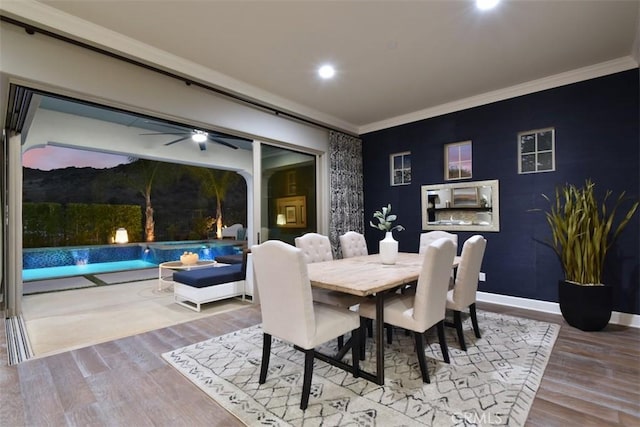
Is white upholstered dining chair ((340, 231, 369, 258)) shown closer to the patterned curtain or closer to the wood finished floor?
the patterned curtain

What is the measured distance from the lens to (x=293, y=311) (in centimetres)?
195

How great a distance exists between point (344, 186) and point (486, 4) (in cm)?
335

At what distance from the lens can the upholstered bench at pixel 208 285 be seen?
404cm

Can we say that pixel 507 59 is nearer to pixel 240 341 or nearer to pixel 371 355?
pixel 371 355

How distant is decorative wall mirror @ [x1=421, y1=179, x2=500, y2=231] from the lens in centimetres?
427

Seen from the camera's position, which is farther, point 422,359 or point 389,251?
→ point 389,251

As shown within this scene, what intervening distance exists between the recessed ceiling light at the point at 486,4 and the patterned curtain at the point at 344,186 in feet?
10.1

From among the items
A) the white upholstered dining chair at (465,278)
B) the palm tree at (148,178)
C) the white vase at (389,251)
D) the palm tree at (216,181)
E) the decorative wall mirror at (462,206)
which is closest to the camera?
the white upholstered dining chair at (465,278)

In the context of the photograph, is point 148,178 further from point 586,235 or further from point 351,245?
point 586,235

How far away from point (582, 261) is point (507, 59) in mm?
2272

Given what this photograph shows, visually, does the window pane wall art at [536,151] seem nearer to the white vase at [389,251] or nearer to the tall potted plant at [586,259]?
the tall potted plant at [586,259]

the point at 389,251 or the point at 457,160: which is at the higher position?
the point at 457,160

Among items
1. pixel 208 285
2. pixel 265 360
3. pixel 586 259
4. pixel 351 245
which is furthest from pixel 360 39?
pixel 208 285

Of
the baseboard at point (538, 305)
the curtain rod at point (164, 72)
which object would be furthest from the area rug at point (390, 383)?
the curtain rod at point (164, 72)
